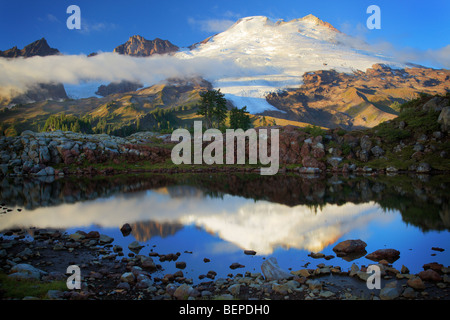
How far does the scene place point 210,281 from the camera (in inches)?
538

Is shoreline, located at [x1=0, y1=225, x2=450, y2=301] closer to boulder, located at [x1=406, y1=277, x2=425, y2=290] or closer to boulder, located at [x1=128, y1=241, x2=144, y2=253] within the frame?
boulder, located at [x1=406, y1=277, x2=425, y2=290]

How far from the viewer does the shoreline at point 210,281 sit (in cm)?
1171

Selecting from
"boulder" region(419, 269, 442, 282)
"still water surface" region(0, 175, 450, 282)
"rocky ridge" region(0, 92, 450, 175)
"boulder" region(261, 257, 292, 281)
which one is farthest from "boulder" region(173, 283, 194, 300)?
"rocky ridge" region(0, 92, 450, 175)

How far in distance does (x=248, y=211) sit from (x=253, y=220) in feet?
13.3

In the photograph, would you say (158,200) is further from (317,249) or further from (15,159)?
(15,159)

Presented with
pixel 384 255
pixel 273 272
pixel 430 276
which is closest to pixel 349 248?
pixel 384 255

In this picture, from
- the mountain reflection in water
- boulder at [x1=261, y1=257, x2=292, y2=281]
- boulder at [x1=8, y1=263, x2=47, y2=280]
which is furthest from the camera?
the mountain reflection in water

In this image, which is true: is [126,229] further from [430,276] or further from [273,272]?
[430,276]

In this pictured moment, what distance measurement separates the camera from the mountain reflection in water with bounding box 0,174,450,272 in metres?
22.0

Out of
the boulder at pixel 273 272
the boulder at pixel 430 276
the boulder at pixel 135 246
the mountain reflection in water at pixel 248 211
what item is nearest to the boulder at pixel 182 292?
the boulder at pixel 273 272

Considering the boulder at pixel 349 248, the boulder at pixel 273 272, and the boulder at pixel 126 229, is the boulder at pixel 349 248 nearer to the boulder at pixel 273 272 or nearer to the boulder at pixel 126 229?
the boulder at pixel 273 272

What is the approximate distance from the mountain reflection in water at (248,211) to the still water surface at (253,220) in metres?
0.08

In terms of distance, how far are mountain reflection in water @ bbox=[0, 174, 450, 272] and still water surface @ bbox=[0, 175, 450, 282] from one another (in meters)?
0.08

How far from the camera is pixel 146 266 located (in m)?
15.3
